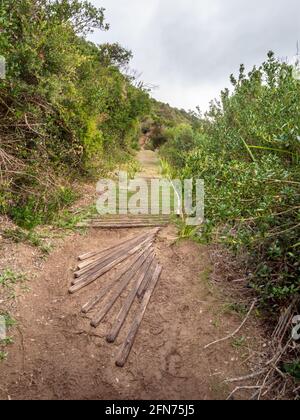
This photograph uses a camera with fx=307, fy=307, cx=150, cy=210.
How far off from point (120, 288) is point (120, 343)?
823 mm

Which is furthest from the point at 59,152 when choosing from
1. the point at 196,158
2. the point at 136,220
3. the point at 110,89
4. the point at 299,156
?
the point at 110,89

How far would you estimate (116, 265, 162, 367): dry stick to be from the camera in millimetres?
3385

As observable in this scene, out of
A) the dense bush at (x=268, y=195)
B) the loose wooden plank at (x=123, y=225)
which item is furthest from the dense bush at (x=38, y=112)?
the dense bush at (x=268, y=195)

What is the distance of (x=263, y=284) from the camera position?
143 inches

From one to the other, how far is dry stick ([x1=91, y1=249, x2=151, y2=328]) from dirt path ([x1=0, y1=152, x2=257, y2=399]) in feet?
0.28

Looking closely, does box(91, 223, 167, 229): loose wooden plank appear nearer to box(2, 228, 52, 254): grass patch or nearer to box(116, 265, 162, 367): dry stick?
box(2, 228, 52, 254): grass patch

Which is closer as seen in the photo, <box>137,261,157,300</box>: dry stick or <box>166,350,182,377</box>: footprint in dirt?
<box>166,350,182,377</box>: footprint in dirt

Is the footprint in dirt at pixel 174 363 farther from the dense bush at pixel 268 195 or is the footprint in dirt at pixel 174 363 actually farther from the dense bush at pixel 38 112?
the dense bush at pixel 38 112

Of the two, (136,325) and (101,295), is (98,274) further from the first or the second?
(136,325)

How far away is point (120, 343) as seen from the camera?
3.57m

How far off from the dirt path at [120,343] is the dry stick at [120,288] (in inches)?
3.4

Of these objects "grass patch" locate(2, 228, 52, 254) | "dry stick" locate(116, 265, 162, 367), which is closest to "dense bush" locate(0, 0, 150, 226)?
"grass patch" locate(2, 228, 52, 254)

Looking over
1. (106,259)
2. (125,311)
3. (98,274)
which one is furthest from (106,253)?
(125,311)

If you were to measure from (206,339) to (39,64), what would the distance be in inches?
208
